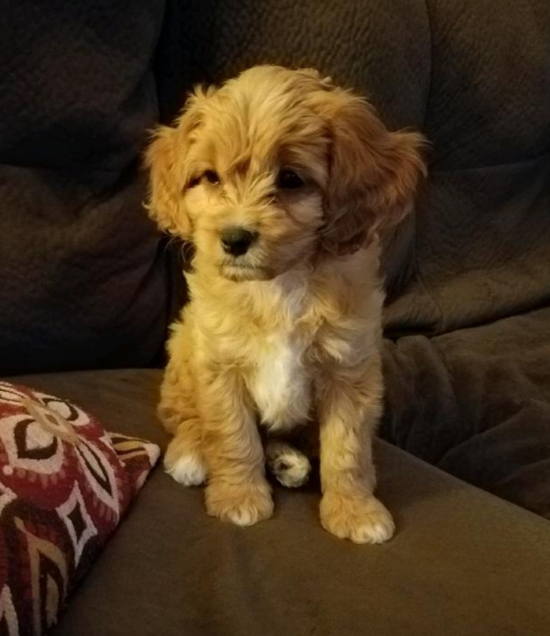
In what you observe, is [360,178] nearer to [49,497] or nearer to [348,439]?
[348,439]

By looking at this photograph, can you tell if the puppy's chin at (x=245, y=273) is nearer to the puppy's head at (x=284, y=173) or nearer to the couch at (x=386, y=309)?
the puppy's head at (x=284, y=173)

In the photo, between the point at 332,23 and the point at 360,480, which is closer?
the point at 360,480

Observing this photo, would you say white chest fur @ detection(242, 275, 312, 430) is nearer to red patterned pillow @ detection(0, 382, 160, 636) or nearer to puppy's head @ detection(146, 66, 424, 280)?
puppy's head @ detection(146, 66, 424, 280)

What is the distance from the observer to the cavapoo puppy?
1319 mm

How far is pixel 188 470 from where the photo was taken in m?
1.47

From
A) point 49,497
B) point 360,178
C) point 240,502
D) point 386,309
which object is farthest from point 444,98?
point 49,497

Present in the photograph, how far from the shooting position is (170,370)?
5.37ft

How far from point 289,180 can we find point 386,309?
2.60 ft

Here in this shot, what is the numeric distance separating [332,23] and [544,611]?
1164 mm

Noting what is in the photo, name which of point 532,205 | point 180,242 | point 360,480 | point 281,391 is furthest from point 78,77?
point 532,205

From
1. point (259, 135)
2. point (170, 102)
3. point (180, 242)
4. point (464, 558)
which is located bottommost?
point (464, 558)

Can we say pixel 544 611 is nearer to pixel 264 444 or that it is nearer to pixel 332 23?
pixel 264 444

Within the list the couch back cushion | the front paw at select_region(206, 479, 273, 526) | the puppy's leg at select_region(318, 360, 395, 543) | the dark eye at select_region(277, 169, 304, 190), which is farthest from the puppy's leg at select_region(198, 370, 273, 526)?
the couch back cushion

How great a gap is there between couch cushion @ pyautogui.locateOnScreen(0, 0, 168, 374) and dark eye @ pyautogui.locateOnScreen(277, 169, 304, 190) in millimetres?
401
